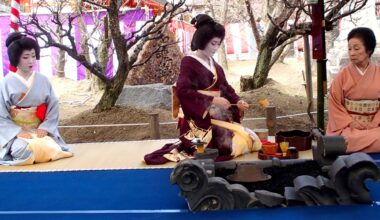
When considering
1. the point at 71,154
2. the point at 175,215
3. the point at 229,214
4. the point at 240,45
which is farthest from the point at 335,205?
the point at 240,45

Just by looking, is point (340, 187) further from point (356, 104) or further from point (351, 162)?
point (356, 104)

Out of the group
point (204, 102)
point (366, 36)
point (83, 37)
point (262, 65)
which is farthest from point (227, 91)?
point (83, 37)

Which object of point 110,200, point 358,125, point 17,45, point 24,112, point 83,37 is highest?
point 83,37

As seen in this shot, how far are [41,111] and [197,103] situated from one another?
1.28 metres

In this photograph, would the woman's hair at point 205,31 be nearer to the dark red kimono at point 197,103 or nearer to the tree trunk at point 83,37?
the dark red kimono at point 197,103

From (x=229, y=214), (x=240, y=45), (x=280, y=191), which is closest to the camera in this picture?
(x=229, y=214)

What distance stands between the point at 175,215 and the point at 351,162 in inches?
32.9

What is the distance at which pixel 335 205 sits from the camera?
2.00 meters

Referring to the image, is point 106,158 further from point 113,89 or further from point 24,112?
point 113,89

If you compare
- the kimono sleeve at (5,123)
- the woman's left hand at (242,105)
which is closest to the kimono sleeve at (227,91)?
the woman's left hand at (242,105)

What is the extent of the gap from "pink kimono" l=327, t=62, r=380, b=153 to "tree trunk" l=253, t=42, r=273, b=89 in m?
2.84

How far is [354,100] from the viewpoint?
3.25 meters

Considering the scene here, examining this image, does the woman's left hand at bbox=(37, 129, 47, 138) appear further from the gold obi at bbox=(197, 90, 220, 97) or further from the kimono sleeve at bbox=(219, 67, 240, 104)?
the kimono sleeve at bbox=(219, 67, 240, 104)

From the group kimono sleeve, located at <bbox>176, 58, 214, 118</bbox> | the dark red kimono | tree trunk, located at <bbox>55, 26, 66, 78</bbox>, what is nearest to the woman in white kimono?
the dark red kimono
